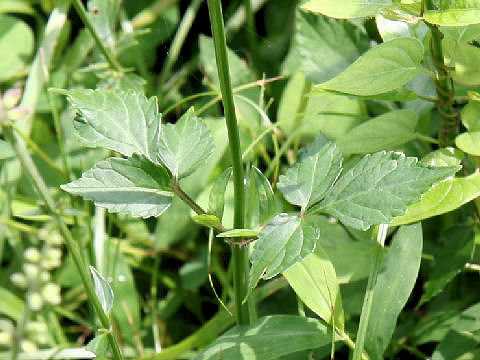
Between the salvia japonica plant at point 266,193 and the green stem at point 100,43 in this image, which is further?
the green stem at point 100,43

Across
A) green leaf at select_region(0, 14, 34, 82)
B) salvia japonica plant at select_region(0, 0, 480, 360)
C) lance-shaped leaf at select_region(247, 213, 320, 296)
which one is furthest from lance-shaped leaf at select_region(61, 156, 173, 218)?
green leaf at select_region(0, 14, 34, 82)

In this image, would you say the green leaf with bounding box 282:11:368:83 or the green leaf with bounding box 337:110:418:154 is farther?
the green leaf with bounding box 282:11:368:83

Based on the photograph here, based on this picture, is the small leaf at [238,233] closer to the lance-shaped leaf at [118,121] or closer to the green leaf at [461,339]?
the lance-shaped leaf at [118,121]

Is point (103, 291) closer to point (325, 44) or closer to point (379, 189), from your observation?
point (379, 189)

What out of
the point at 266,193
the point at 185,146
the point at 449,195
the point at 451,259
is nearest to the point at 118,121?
the point at 185,146

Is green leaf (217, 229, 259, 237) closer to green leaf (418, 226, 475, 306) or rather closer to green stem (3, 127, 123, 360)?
green stem (3, 127, 123, 360)

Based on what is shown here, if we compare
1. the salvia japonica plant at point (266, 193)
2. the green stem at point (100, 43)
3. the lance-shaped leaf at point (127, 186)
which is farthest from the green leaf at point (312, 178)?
the green stem at point (100, 43)

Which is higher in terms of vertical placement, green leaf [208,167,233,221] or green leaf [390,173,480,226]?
green leaf [208,167,233,221]
